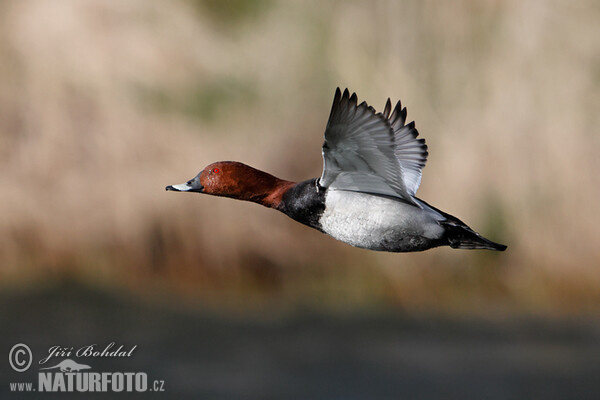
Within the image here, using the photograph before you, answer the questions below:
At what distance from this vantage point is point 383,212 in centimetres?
135

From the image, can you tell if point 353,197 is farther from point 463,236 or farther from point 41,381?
point 41,381

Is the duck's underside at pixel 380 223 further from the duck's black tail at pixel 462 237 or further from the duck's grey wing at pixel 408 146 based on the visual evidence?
the duck's grey wing at pixel 408 146

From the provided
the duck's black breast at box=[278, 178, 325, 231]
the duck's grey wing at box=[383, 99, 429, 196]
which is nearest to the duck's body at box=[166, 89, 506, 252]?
the duck's black breast at box=[278, 178, 325, 231]

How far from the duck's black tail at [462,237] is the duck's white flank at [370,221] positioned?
0.02m

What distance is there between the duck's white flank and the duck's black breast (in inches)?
0.5

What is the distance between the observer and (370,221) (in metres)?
1.34

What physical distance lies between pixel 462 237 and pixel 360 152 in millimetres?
259

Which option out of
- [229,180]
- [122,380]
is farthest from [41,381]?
[229,180]

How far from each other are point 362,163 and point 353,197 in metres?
0.07

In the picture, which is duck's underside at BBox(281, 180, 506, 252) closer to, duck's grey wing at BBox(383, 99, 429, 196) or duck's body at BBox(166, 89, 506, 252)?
duck's body at BBox(166, 89, 506, 252)

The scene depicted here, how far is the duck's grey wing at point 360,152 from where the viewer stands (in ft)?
4.06

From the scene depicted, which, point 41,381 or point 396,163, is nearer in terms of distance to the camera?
point 396,163

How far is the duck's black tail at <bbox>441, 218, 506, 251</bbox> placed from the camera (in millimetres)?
1357

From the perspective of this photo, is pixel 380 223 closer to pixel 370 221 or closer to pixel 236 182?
pixel 370 221
